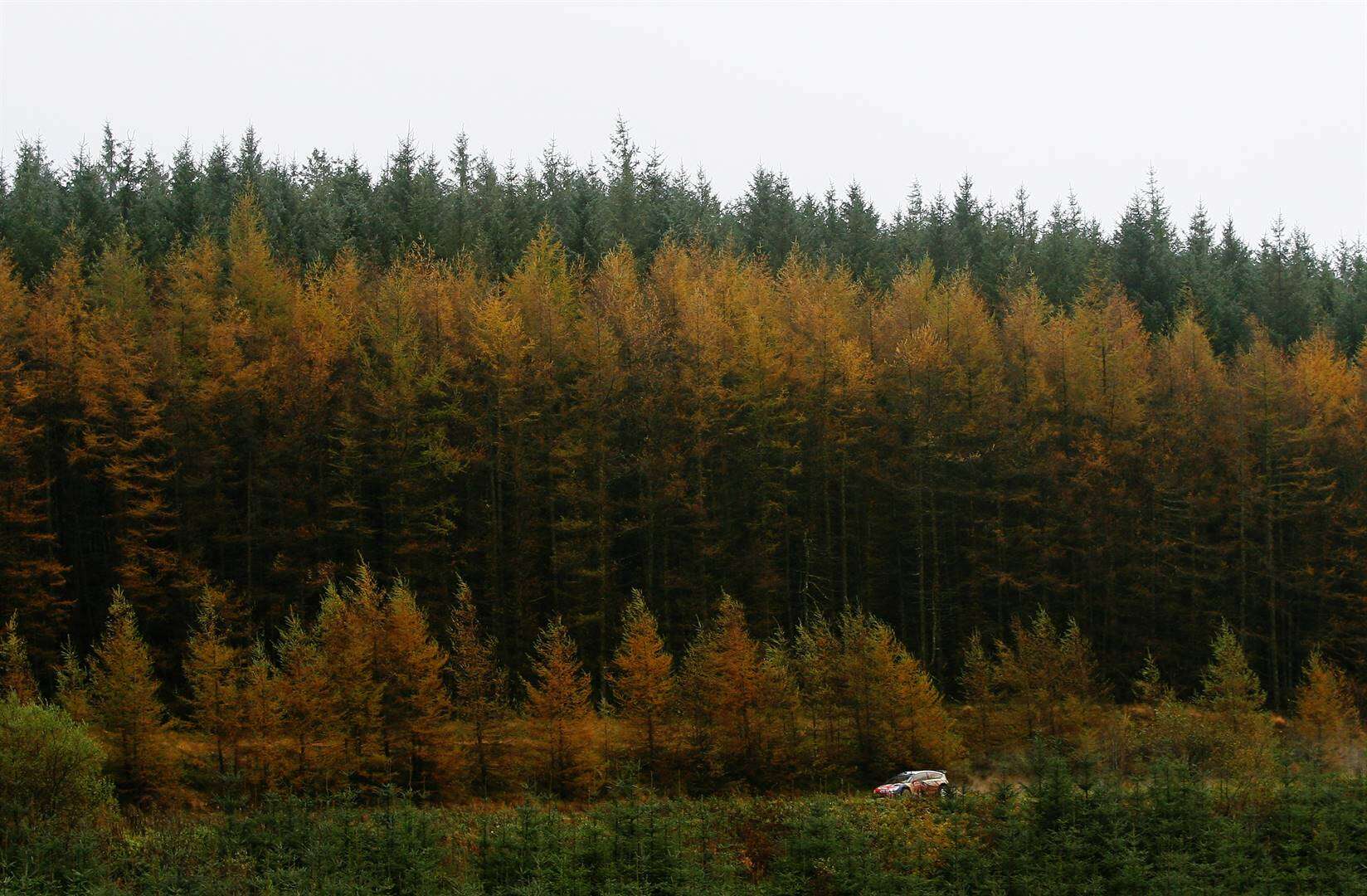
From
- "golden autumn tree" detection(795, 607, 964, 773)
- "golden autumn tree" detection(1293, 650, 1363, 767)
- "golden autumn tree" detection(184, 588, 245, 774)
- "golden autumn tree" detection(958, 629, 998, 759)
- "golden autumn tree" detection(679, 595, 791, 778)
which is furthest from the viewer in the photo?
"golden autumn tree" detection(958, 629, 998, 759)

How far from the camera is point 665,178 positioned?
102688mm

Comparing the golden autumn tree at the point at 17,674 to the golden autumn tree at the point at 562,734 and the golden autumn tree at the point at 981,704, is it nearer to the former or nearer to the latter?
the golden autumn tree at the point at 562,734

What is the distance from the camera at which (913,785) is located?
4156 cm

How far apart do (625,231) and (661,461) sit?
108 feet

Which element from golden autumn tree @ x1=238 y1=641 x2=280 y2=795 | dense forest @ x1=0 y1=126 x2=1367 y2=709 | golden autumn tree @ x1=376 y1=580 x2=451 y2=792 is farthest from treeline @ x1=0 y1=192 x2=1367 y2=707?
golden autumn tree @ x1=238 y1=641 x2=280 y2=795

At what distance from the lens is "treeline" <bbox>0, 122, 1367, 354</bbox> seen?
79.5 m

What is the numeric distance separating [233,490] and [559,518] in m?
15.6

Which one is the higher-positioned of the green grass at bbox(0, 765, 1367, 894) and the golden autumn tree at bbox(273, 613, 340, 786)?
the golden autumn tree at bbox(273, 613, 340, 786)

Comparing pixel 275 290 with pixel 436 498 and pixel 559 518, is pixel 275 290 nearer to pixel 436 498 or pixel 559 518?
pixel 436 498

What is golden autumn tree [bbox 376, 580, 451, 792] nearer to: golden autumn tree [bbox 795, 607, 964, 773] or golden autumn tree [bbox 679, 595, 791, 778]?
golden autumn tree [bbox 679, 595, 791, 778]

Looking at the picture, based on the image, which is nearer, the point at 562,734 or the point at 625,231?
the point at 562,734

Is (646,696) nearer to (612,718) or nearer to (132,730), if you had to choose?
(612,718)

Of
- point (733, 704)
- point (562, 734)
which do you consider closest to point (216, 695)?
point (562, 734)

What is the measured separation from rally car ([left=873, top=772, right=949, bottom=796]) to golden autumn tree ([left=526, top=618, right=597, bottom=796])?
9816 mm
